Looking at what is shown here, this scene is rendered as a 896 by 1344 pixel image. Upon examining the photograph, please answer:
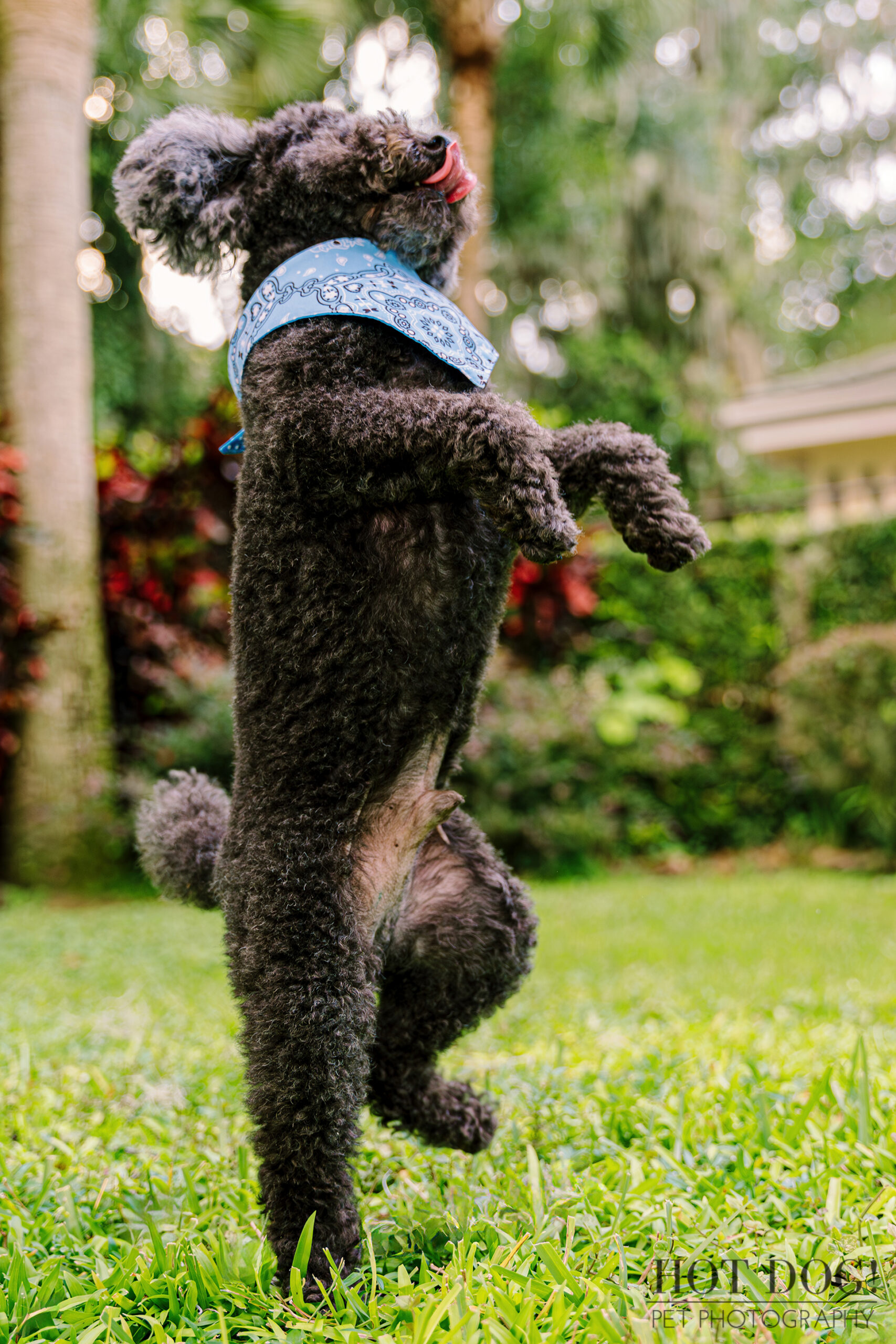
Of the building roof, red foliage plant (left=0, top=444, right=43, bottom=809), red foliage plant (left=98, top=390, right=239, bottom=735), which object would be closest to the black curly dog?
red foliage plant (left=0, top=444, right=43, bottom=809)

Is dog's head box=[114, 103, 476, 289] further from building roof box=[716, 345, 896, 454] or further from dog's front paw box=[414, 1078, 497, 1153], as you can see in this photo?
building roof box=[716, 345, 896, 454]

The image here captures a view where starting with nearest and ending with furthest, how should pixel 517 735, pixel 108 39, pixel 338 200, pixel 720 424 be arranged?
pixel 338 200
pixel 517 735
pixel 108 39
pixel 720 424

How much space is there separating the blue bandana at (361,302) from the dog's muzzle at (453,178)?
0.48ft

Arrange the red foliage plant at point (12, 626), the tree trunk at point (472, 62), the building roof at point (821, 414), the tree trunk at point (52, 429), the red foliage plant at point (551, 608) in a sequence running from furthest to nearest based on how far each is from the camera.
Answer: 1. the building roof at point (821, 414)
2. the tree trunk at point (472, 62)
3. the red foliage plant at point (551, 608)
4. the tree trunk at point (52, 429)
5. the red foliage plant at point (12, 626)

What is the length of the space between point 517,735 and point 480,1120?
5198mm

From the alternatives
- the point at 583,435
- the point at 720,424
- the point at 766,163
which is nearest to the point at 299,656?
the point at 583,435

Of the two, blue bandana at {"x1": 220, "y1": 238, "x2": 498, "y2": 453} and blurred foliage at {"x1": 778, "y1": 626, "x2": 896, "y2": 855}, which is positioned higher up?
blue bandana at {"x1": 220, "y1": 238, "x2": 498, "y2": 453}

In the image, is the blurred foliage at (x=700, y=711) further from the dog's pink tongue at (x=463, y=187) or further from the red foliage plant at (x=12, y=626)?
the dog's pink tongue at (x=463, y=187)

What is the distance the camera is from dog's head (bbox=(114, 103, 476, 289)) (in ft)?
6.21

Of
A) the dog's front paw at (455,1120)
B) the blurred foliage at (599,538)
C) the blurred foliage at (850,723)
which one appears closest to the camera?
the dog's front paw at (455,1120)

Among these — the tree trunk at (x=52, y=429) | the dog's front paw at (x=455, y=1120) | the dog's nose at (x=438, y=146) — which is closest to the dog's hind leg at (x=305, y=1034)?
the dog's front paw at (x=455, y=1120)

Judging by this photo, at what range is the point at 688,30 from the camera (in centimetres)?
1672

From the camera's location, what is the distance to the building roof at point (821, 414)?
12.6 metres

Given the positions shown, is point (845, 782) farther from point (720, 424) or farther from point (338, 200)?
point (720, 424)
